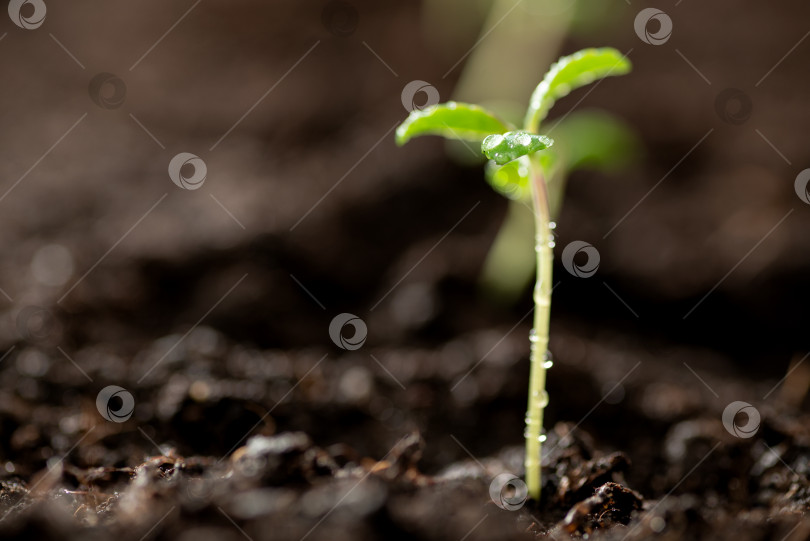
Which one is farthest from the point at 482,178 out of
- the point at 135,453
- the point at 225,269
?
the point at 135,453

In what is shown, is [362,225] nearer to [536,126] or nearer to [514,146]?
[536,126]

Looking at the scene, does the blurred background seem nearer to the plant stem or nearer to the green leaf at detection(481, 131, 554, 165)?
the plant stem

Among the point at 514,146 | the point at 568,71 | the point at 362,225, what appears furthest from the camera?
the point at 362,225

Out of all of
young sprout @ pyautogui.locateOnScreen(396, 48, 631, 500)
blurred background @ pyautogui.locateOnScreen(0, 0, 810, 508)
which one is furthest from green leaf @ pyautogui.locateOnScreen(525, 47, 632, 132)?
blurred background @ pyautogui.locateOnScreen(0, 0, 810, 508)

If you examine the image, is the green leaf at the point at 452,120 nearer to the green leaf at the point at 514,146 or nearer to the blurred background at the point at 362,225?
the green leaf at the point at 514,146

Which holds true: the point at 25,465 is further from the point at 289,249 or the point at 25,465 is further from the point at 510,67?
the point at 510,67

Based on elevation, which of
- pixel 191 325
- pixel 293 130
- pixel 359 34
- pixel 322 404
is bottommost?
pixel 322 404

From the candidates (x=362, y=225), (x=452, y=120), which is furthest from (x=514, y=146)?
(x=362, y=225)
